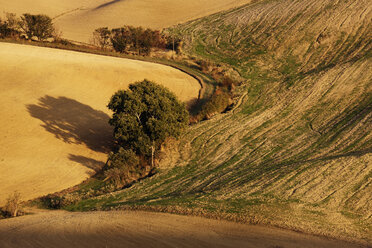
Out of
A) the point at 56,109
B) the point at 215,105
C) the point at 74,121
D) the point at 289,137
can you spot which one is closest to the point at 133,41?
the point at 56,109

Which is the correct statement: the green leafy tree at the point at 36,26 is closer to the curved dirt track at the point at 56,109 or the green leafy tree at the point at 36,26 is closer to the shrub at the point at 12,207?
the curved dirt track at the point at 56,109

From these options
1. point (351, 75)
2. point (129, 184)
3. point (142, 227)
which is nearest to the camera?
point (142, 227)

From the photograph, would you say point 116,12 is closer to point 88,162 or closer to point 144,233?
point 88,162

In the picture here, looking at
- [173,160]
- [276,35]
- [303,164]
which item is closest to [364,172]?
[303,164]

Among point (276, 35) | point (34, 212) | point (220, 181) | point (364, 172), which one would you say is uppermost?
point (276, 35)

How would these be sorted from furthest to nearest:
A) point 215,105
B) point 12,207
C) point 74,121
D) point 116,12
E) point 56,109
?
point 116,12
point 215,105
point 56,109
point 74,121
point 12,207

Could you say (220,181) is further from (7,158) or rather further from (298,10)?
(298,10)

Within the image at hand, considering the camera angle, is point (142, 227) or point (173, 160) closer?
point (142, 227)
